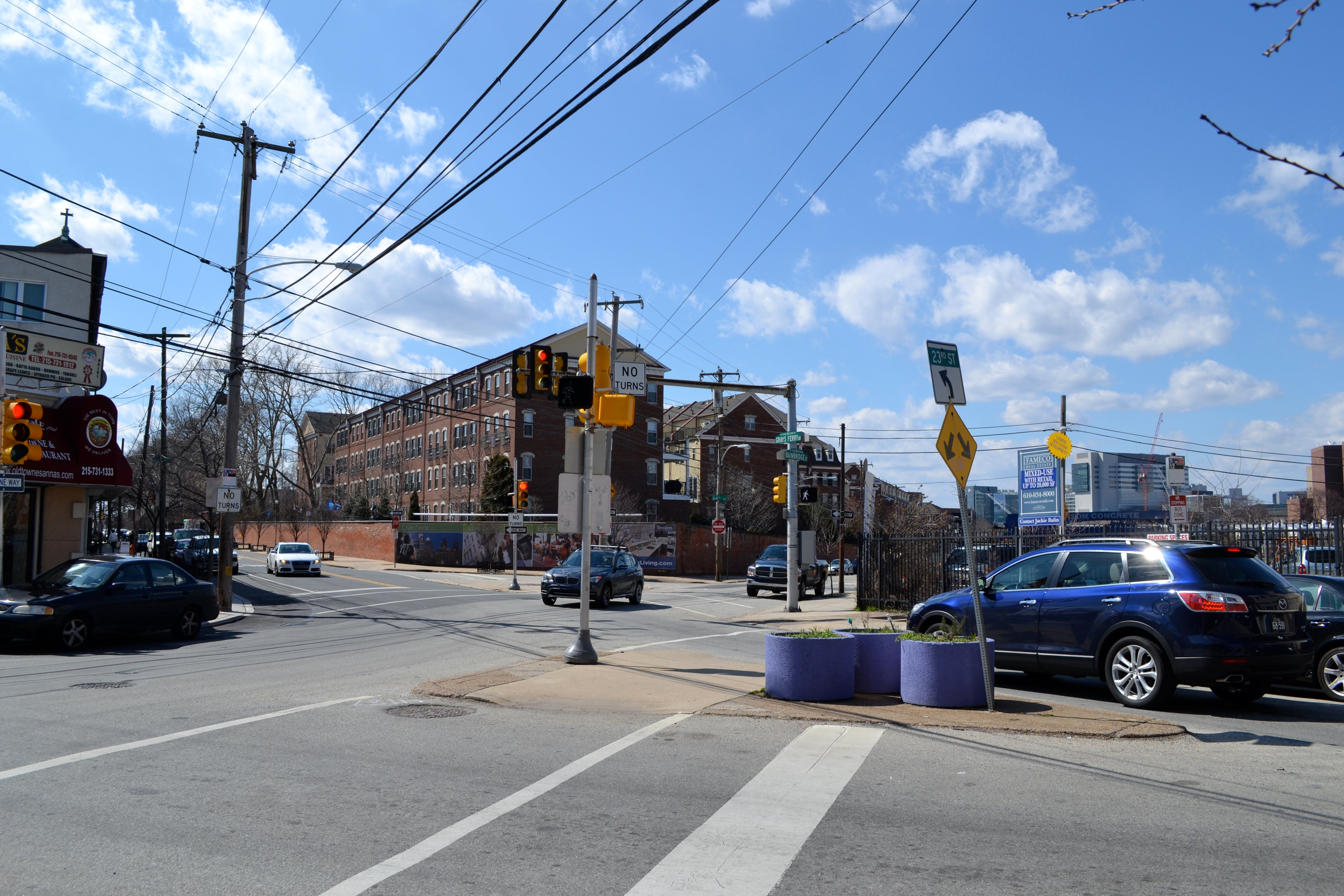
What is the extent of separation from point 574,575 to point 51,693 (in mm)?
A: 17181

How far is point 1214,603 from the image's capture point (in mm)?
9227

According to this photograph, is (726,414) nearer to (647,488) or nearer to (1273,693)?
(647,488)

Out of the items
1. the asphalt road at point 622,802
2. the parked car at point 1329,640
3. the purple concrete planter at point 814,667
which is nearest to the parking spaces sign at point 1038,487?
the parked car at point 1329,640

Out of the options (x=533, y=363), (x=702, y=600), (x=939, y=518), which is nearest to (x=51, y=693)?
(x=533, y=363)

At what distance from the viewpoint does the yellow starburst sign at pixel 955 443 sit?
916 centimetres

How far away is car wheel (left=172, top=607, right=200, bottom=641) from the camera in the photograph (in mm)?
17297

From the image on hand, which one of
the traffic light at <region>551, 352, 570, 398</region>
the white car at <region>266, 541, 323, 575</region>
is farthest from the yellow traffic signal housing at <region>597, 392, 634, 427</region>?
the white car at <region>266, 541, 323, 575</region>

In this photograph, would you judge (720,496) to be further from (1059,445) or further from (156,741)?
(156,741)

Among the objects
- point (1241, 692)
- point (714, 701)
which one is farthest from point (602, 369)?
point (1241, 692)

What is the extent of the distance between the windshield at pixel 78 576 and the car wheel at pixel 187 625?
1566mm

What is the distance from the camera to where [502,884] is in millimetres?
4500

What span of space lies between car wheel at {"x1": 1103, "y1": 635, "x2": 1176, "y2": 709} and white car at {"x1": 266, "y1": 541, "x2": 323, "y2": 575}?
125 ft

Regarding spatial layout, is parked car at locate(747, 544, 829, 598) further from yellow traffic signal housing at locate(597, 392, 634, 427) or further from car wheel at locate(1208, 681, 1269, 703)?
car wheel at locate(1208, 681, 1269, 703)

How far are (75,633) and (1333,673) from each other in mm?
17628
